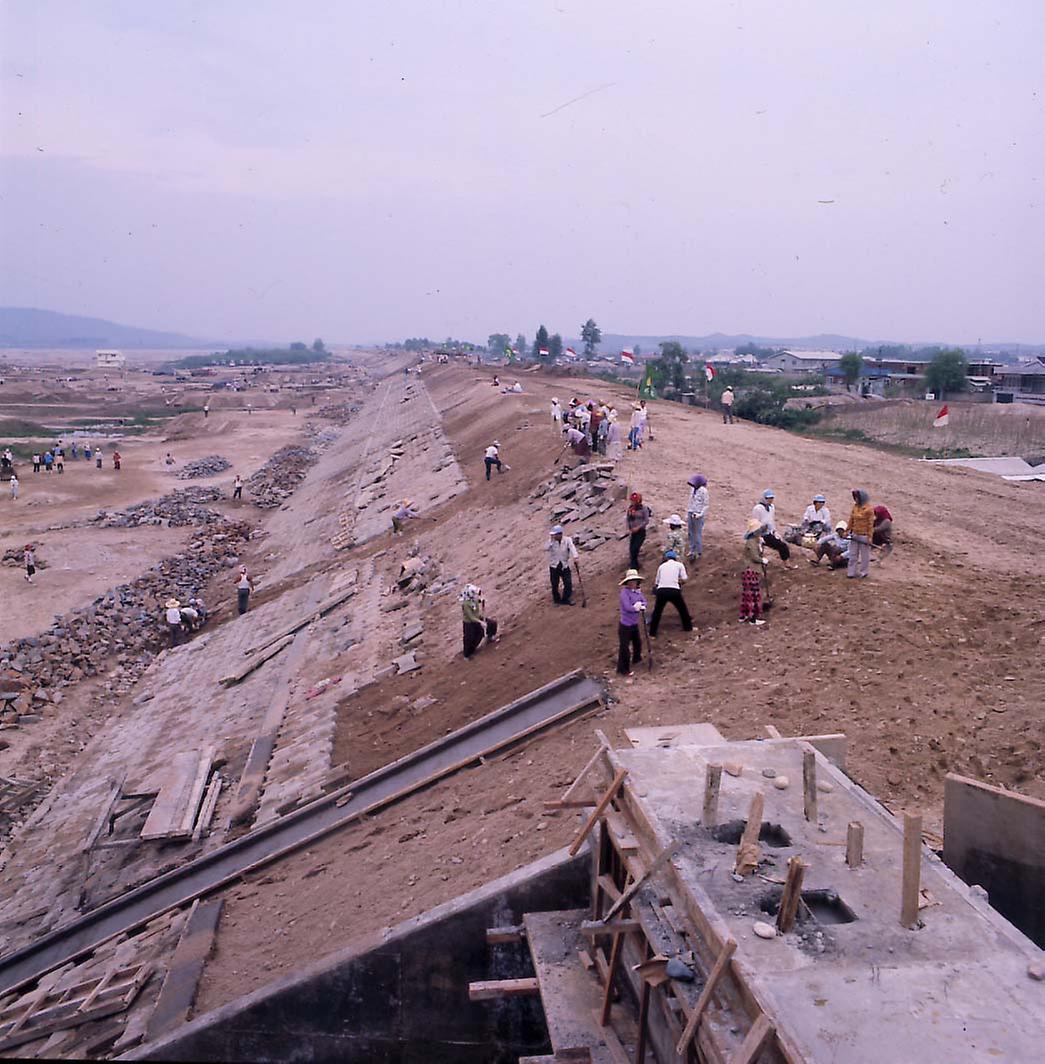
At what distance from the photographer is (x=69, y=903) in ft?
39.3

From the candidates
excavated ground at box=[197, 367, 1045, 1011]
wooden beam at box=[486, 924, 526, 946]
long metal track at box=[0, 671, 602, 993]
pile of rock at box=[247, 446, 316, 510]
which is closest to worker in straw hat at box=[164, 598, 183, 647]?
excavated ground at box=[197, 367, 1045, 1011]

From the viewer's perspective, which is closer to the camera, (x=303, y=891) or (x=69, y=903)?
(x=303, y=891)

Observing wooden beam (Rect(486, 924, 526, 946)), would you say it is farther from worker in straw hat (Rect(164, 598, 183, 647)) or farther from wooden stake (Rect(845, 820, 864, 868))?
worker in straw hat (Rect(164, 598, 183, 647))

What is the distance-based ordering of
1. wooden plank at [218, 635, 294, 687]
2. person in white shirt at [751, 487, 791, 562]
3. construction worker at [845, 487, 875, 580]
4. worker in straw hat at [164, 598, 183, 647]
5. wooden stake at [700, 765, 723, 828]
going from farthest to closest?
worker in straw hat at [164, 598, 183, 647]
wooden plank at [218, 635, 294, 687]
person in white shirt at [751, 487, 791, 562]
construction worker at [845, 487, 875, 580]
wooden stake at [700, 765, 723, 828]

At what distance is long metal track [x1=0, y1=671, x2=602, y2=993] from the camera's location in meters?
10.9

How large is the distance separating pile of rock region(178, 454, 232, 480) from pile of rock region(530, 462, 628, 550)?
33.0 metres

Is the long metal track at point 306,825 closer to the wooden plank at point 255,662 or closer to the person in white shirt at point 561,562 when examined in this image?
the person in white shirt at point 561,562

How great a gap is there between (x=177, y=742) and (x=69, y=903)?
14.2 feet

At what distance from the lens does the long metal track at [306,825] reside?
35.8 ft

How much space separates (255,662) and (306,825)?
320 inches

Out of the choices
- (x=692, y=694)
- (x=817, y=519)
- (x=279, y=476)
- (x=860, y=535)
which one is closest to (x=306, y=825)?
(x=692, y=694)

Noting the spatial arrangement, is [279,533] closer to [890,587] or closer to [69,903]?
[69,903]

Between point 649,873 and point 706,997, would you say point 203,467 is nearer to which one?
point 649,873

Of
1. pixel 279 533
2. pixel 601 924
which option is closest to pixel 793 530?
pixel 601 924
